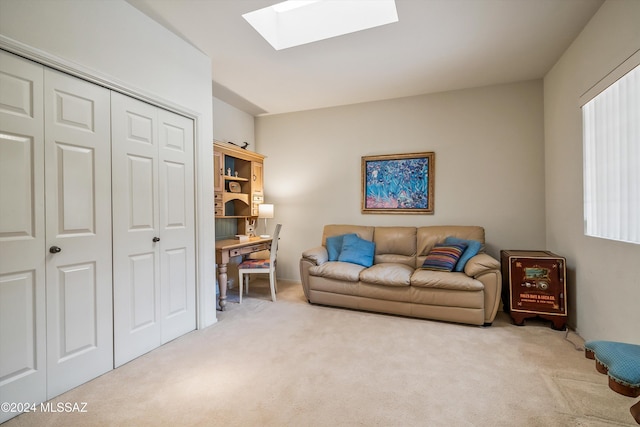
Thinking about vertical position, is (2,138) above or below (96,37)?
below

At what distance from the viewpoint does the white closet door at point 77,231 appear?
182 cm

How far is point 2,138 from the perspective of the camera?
1612mm

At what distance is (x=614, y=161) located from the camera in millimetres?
2170

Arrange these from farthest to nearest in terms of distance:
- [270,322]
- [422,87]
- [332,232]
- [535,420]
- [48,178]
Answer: [332,232]
[422,87]
[270,322]
[48,178]
[535,420]

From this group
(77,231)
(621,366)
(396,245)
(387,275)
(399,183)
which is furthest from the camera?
(399,183)

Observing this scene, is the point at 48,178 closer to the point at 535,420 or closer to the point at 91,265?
the point at 91,265

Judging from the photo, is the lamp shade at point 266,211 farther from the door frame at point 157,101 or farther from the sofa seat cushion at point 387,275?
the sofa seat cushion at point 387,275

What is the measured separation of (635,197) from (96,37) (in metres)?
3.83

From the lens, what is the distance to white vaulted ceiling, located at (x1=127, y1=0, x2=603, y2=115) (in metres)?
2.29

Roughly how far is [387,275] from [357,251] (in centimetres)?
65

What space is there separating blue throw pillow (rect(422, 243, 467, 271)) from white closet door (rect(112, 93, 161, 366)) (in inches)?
110

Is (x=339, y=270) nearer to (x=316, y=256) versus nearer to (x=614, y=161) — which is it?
(x=316, y=256)

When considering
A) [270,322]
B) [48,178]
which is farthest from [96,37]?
[270,322]

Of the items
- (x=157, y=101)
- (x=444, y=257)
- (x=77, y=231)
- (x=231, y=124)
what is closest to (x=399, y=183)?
(x=444, y=257)
